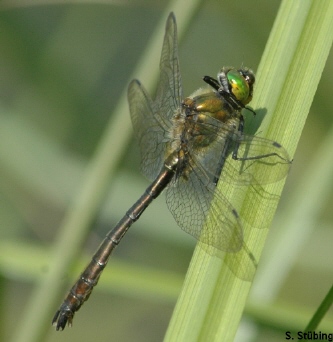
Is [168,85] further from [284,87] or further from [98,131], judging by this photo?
[98,131]

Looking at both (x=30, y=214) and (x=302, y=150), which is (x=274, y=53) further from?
(x=30, y=214)

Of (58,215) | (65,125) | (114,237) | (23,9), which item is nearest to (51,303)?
(114,237)

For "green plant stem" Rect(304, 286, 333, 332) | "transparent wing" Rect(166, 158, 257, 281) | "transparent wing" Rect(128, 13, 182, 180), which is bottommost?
"green plant stem" Rect(304, 286, 333, 332)

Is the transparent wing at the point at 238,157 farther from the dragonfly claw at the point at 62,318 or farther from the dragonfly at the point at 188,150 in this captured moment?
the dragonfly claw at the point at 62,318

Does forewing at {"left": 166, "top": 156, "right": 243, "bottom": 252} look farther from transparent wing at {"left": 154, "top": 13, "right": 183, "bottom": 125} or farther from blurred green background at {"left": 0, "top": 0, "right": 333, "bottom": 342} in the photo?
blurred green background at {"left": 0, "top": 0, "right": 333, "bottom": 342}

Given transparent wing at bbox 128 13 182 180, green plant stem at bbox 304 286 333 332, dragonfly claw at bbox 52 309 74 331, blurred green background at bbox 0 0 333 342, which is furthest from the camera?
blurred green background at bbox 0 0 333 342

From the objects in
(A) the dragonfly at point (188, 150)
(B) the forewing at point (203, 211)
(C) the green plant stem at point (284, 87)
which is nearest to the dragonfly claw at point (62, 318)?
(A) the dragonfly at point (188, 150)

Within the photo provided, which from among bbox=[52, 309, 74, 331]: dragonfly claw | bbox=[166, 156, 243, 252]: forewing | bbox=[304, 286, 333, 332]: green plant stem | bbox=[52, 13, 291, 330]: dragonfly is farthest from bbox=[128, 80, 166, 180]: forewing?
bbox=[304, 286, 333, 332]: green plant stem

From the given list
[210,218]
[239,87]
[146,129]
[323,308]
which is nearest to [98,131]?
[146,129]
